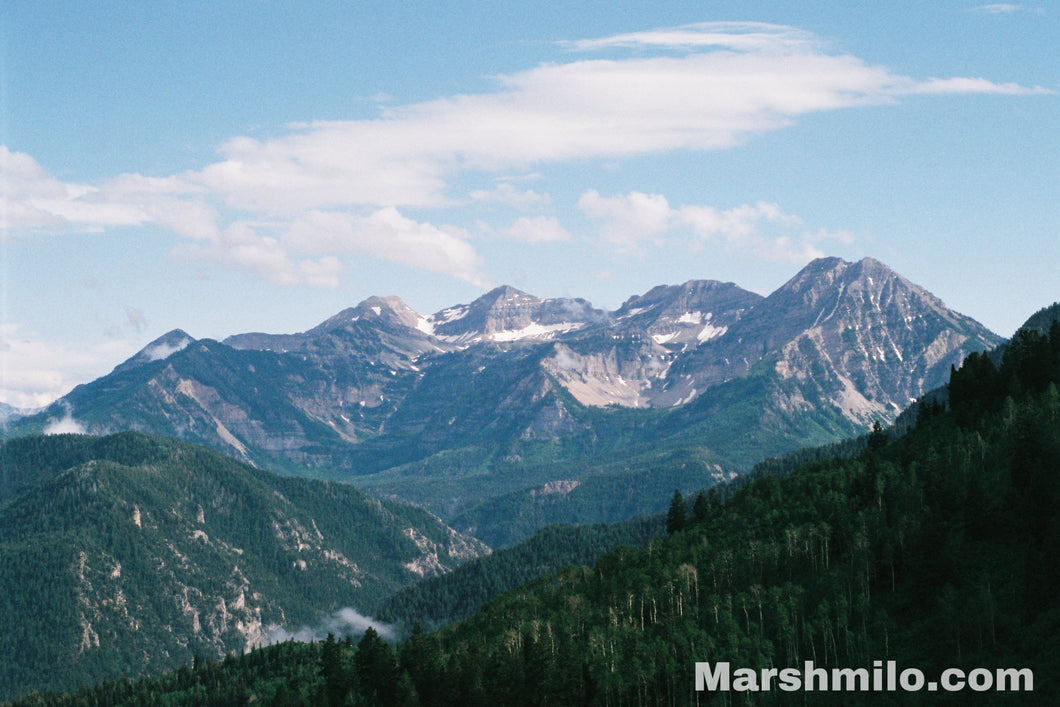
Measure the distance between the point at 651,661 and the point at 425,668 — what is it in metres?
39.6

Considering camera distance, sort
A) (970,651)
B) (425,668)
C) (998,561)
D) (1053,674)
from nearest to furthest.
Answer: (1053,674) < (970,651) < (998,561) < (425,668)

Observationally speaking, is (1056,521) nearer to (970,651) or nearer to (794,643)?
(970,651)

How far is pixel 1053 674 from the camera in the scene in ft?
508

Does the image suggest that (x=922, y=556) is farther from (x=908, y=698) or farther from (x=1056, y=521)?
(x=908, y=698)

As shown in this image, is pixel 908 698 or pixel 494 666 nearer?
pixel 908 698

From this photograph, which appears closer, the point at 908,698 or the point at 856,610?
the point at 908,698

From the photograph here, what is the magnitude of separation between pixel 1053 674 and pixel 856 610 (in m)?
38.7

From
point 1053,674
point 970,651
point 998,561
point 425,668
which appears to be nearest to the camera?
point 1053,674

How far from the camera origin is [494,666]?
638ft

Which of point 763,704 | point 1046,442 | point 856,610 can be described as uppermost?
point 1046,442

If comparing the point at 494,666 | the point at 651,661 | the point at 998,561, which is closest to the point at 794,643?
the point at 651,661

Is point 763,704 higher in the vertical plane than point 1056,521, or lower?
lower

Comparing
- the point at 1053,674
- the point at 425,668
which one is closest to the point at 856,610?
the point at 1053,674

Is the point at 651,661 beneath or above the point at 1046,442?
beneath
